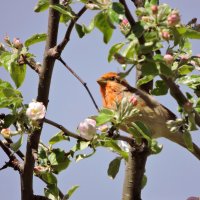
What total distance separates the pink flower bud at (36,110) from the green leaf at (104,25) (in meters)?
0.52

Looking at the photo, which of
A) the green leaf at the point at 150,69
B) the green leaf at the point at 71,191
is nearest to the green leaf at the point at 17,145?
the green leaf at the point at 71,191

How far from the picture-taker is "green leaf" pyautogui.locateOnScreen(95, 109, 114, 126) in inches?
121

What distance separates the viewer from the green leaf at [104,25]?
266 centimetres

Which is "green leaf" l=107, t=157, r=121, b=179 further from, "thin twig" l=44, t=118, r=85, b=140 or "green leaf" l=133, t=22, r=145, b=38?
"green leaf" l=133, t=22, r=145, b=38

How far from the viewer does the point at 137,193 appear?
350 centimetres

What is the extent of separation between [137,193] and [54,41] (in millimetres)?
1195

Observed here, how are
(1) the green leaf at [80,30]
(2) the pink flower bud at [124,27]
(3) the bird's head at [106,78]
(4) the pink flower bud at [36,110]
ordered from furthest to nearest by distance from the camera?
(3) the bird's head at [106,78]
(1) the green leaf at [80,30]
(2) the pink flower bud at [124,27]
(4) the pink flower bud at [36,110]

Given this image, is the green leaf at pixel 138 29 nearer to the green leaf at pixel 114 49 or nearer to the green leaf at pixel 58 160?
the green leaf at pixel 114 49

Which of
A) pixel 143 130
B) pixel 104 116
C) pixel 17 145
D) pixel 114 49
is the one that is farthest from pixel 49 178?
pixel 114 49

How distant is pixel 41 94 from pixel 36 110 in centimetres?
13

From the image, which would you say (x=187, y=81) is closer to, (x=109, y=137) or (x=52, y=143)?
(x=109, y=137)

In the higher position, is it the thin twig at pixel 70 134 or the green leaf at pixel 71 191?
the thin twig at pixel 70 134

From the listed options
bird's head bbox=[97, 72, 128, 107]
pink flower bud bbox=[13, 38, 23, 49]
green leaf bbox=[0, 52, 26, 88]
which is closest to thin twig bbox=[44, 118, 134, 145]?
green leaf bbox=[0, 52, 26, 88]

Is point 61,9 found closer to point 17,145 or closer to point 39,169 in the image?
point 17,145
